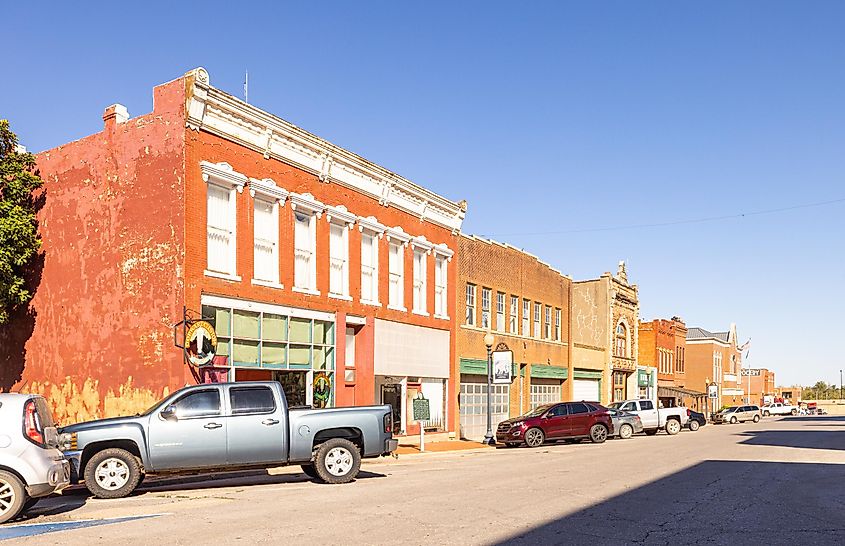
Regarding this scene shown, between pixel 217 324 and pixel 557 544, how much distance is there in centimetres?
1479

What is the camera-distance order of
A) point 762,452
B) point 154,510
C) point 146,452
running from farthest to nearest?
point 762,452 → point 146,452 → point 154,510

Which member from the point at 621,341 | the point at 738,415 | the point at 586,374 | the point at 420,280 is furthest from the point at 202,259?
the point at 738,415

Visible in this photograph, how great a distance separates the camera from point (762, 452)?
25547 millimetres

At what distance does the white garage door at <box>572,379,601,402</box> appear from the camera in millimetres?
48406

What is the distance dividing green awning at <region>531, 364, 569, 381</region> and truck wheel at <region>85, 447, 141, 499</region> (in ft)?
98.8

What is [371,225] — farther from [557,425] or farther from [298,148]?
[557,425]

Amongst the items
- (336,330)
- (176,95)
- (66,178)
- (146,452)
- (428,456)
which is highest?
(176,95)

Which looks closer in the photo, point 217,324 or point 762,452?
point 217,324

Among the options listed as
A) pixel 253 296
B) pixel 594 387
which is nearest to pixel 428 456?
pixel 253 296

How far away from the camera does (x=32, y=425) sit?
1191 cm

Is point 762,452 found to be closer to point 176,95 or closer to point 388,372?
point 388,372

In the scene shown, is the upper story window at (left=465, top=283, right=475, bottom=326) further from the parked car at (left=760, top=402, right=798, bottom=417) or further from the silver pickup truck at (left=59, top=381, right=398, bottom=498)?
the parked car at (left=760, top=402, right=798, bottom=417)

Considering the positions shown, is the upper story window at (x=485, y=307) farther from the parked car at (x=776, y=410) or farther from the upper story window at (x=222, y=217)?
the parked car at (x=776, y=410)

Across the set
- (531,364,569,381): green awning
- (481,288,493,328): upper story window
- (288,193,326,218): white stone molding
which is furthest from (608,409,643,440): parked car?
(288,193,326,218): white stone molding
